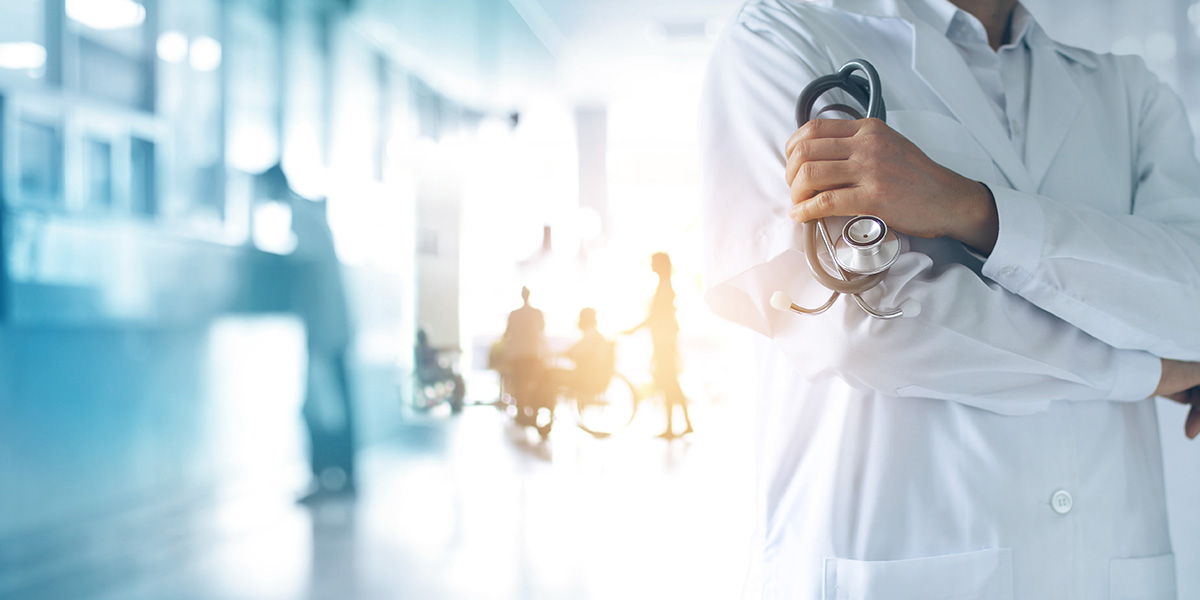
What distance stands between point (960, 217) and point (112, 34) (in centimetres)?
238

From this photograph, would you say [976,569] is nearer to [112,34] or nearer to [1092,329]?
[1092,329]

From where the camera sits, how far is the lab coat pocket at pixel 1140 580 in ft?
2.31

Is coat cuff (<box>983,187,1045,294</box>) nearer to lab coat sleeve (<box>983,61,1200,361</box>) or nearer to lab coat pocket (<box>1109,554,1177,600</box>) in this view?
lab coat sleeve (<box>983,61,1200,361</box>)

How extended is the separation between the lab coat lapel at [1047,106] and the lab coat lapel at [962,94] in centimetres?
3

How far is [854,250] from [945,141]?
29cm

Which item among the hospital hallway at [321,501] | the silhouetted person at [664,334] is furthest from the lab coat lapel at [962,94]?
the silhouetted person at [664,334]

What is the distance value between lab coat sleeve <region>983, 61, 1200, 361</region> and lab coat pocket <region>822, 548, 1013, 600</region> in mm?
281

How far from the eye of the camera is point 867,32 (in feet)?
2.76

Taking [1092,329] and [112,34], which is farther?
[112,34]

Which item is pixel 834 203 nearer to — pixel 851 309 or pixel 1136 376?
pixel 851 309

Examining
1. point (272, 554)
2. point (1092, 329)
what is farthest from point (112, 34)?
point (1092, 329)

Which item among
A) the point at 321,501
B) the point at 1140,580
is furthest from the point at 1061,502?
the point at 321,501

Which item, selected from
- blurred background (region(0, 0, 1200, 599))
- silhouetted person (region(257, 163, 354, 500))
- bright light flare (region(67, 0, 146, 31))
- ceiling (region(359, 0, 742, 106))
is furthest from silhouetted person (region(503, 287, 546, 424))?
bright light flare (region(67, 0, 146, 31))

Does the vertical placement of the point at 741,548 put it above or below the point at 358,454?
below
